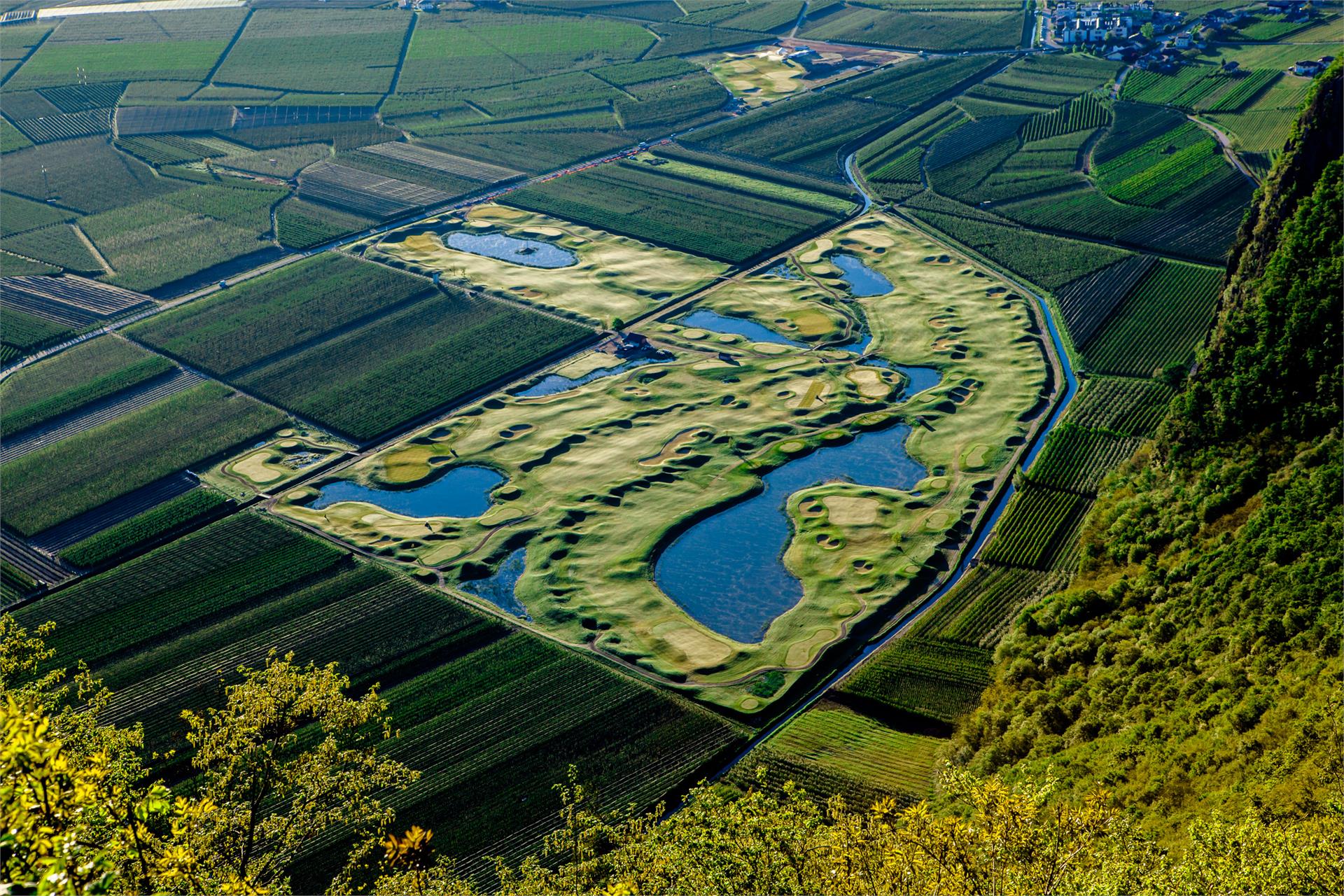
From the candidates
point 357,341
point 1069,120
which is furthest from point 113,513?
point 1069,120

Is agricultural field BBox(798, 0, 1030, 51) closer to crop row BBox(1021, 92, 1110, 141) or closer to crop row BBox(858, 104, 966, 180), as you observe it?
crop row BBox(1021, 92, 1110, 141)

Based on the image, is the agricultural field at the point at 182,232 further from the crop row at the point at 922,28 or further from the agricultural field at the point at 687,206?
the crop row at the point at 922,28

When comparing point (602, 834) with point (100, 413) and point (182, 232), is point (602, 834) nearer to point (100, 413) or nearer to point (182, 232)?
point (100, 413)

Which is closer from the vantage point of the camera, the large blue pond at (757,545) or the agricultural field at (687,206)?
the large blue pond at (757,545)

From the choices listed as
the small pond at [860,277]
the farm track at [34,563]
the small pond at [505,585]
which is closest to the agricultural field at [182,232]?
the farm track at [34,563]

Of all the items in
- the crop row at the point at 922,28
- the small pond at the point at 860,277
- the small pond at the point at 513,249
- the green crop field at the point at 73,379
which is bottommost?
the green crop field at the point at 73,379

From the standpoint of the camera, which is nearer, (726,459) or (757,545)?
(757,545)

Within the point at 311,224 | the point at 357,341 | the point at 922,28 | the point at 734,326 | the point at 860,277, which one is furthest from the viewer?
the point at 922,28

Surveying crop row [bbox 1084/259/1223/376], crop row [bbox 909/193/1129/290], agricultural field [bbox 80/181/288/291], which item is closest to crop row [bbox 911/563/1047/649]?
crop row [bbox 1084/259/1223/376]
